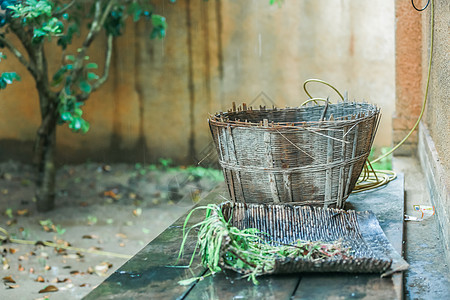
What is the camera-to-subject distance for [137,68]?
6.30 meters

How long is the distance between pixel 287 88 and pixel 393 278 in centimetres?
426

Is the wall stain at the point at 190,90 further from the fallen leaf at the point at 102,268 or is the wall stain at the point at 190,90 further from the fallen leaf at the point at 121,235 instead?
the fallen leaf at the point at 102,268

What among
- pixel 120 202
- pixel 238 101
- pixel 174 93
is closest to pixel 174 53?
pixel 174 93

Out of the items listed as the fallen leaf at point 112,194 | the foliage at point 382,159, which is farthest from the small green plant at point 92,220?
the foliage at point 382,159

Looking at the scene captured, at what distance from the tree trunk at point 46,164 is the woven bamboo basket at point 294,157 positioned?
3.33 meters

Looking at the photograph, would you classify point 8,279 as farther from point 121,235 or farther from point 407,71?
point 407,71

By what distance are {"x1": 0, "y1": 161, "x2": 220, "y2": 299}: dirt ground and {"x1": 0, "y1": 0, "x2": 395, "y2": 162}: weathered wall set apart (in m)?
0.25

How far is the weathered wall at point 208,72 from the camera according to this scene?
561cm

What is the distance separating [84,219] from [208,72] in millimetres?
2102

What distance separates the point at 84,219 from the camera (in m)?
5.20

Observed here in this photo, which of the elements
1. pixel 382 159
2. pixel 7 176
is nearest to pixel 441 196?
pixel 382 159

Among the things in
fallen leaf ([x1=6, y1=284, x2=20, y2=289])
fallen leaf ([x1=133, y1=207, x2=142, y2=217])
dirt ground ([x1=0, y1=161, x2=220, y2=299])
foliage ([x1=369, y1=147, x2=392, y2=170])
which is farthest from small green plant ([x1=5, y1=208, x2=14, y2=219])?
foliage ([x1=369, y1=147, x2=392, y2=170])

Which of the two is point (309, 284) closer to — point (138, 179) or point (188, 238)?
point (188, 238)

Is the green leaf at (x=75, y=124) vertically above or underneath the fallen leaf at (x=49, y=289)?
above
